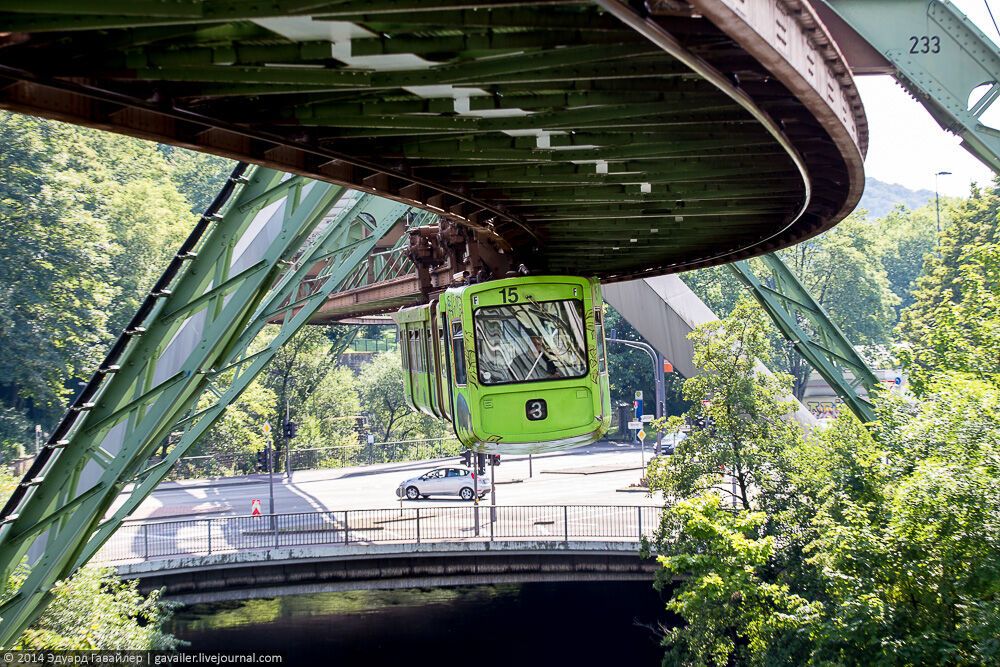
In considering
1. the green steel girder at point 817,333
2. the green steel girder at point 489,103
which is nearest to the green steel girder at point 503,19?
the green steel girder at point 489,103

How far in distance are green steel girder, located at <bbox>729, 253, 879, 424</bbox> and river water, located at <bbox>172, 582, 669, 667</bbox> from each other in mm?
7614

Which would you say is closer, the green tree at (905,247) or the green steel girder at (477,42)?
the green steel girder at (477,42)

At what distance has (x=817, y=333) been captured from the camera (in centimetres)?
2284

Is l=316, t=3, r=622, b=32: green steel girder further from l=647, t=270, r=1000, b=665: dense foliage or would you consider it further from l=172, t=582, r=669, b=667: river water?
l=172, t=582, r=669, b=667: river water

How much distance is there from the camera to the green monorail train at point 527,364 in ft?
46.7

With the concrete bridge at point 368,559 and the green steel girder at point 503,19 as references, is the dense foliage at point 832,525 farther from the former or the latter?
the green steel girder at point 503,19

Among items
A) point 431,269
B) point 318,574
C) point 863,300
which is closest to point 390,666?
point 318,574

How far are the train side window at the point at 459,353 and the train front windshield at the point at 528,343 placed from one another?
257 mm

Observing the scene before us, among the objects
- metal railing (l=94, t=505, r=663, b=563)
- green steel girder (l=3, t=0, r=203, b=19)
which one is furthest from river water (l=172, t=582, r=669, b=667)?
green steel girder (l=3, t=0, r=203, b=19)

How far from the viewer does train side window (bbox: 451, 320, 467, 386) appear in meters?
14.4

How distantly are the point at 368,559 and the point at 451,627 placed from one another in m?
5.19

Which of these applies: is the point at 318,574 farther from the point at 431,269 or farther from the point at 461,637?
the point at 431,269

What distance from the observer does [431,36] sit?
588 centimetres

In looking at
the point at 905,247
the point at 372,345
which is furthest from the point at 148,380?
the point at 905,247
